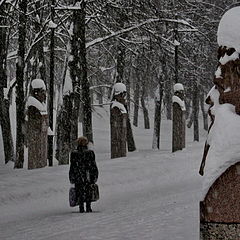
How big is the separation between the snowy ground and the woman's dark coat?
0.58 m

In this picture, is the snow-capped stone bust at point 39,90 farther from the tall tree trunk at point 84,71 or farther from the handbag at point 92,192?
the handbag at point 92,192

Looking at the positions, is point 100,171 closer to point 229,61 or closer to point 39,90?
point 39,90

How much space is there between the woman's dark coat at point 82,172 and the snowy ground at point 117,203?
0.58m

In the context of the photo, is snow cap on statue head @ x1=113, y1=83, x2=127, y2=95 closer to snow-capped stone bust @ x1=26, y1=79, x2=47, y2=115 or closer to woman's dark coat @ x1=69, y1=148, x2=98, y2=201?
snow-capped stone bust @ x1=26, y1=79, x2=47, y2=115

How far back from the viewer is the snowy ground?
29.0 ft

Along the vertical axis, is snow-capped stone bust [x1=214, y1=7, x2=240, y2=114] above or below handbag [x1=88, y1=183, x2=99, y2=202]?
above

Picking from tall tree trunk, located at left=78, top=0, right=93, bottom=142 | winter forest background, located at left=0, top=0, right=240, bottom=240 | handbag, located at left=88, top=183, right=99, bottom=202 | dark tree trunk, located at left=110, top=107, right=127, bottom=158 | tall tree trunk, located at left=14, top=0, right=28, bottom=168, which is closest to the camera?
winter forest background, located at left=0, top=0, right=240, bottom=240

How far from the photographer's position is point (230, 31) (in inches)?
157

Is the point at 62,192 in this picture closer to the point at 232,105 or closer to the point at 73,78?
the point at 73,78

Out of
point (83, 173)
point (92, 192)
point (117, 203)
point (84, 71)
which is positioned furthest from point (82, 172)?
point (84, 71)

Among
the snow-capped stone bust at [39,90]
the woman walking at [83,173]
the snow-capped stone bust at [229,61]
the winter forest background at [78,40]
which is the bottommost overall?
the woman walking at [83,173]

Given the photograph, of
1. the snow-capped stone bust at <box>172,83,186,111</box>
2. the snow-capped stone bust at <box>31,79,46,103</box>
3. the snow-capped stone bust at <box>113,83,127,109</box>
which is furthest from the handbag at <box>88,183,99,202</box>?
the snow-capped stone bust at <box>172,83,186,111</box>

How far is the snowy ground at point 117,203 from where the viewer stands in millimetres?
8828

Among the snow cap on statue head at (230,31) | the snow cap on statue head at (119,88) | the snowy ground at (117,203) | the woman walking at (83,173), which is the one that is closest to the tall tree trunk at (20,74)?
the snowy ground at (117,203)
